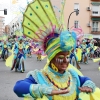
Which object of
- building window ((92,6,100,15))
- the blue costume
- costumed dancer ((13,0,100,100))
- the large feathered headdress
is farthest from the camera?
building window ((92,6,100,15))

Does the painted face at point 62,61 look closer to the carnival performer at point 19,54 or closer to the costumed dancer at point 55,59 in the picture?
the costumed dancer at point 55,59

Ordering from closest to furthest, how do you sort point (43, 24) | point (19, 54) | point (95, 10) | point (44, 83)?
point (44, 83) < point (43, 24) < point (19, 54) < point (95, 10)

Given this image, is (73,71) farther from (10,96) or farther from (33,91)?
(10,96)

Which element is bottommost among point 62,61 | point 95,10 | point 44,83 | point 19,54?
point 44,83

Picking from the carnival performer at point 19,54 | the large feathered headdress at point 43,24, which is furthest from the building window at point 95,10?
the large feathered headdress at point 43,24

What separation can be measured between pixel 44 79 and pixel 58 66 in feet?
0.56

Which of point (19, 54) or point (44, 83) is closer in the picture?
point (44, 83)

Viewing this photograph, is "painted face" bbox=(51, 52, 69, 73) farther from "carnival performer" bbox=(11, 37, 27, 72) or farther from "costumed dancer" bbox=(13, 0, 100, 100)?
"carnival performer" bbox=(11, 37, 27, 72)

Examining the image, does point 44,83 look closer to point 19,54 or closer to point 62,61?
point 62,61

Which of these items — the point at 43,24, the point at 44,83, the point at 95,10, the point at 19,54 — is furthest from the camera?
the point at 95,10

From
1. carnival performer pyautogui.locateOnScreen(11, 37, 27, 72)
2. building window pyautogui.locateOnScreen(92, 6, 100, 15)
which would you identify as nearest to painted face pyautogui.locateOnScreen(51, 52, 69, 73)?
carnival performer pyautogui.locateOnScreen(11, 37, 27, 72)

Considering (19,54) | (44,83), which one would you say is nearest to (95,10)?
(19,54)

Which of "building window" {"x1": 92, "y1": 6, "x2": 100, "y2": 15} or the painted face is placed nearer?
the painted face

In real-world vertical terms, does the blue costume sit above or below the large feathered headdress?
below
